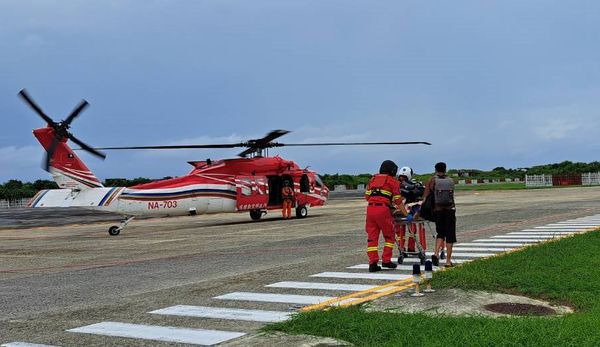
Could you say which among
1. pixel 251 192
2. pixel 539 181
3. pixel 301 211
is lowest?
pixel 301 211

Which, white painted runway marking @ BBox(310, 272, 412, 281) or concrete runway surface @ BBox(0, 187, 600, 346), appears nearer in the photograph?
concrete runway surface @ BBox(0, 187, 600, 346)

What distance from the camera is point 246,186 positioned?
3092 centimetres

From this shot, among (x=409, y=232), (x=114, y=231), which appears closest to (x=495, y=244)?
(x=409, y=232)

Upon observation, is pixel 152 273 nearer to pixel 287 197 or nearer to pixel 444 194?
pixel 444 194

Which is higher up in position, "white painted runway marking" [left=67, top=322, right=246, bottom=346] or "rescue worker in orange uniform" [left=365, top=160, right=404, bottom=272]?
"rescue worker in orange uniform" [left=365, top=160, right=404, bottom=272]

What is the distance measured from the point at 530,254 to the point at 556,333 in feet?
21.7

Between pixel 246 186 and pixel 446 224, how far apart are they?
777 inches

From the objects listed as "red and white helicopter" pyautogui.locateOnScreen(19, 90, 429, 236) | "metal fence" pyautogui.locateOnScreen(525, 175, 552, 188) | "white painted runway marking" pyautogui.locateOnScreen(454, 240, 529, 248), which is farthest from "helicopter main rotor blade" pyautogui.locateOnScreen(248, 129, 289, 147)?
"metal fence" pyautogui.locateOnScreen(525, 175, 552, 188)

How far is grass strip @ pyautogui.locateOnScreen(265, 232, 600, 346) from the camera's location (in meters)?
5.92

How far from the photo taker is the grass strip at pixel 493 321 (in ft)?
19.4

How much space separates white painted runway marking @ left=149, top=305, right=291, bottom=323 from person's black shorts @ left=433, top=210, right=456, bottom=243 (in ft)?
16.0

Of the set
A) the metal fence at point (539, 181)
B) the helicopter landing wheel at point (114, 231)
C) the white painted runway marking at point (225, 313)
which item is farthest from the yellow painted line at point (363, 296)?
the metal fence at point (539, 181)

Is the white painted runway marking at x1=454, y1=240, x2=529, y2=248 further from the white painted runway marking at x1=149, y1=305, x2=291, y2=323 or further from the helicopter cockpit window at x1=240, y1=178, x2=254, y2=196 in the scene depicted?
the helicopter cockpit window at x1=240, y1=178, x2=254, y2=196

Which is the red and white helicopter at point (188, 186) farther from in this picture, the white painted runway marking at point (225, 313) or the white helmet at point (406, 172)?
the white painted runway marking at point (225, 313)
